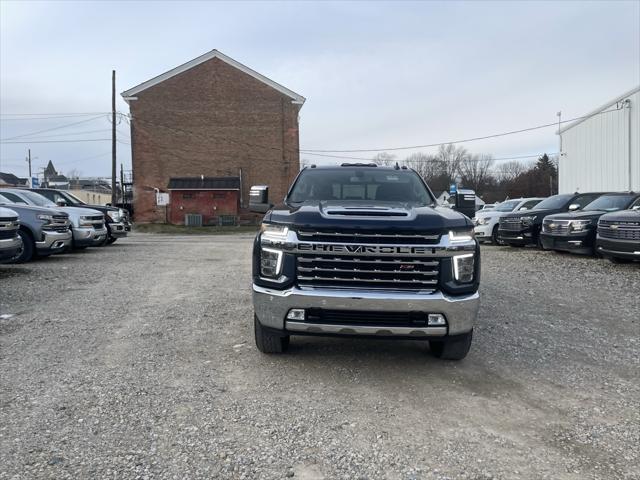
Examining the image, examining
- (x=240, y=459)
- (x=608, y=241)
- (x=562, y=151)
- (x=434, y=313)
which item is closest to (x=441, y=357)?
(x=434, y=313)

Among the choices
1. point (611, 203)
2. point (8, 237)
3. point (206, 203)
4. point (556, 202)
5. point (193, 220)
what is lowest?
point (8, 237)

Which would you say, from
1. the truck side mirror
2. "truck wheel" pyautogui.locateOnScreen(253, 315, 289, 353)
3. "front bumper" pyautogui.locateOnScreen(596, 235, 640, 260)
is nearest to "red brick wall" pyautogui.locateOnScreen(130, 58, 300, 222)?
"front bumper" pyautogui.locateOnScreen(596, 235, 640, 260)

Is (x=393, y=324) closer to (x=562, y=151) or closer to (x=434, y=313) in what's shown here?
(x=434, y=313)

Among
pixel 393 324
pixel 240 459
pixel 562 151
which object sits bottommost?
pixel 240 459

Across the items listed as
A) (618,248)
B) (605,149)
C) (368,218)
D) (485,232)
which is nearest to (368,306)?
(368,218)

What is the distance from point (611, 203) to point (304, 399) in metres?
12.1

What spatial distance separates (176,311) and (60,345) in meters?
1.68

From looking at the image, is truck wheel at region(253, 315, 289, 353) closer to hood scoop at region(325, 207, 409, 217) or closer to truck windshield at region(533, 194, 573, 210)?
hood scoop at region(325, 207, 409, 217)

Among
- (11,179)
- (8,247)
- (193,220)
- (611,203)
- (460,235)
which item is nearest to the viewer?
(460,235)

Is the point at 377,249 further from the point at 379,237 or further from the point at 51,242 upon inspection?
the point at 51,242

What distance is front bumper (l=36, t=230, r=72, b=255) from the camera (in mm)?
11430

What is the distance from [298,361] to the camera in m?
4.73

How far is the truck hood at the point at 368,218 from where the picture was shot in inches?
162

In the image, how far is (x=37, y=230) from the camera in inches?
446
